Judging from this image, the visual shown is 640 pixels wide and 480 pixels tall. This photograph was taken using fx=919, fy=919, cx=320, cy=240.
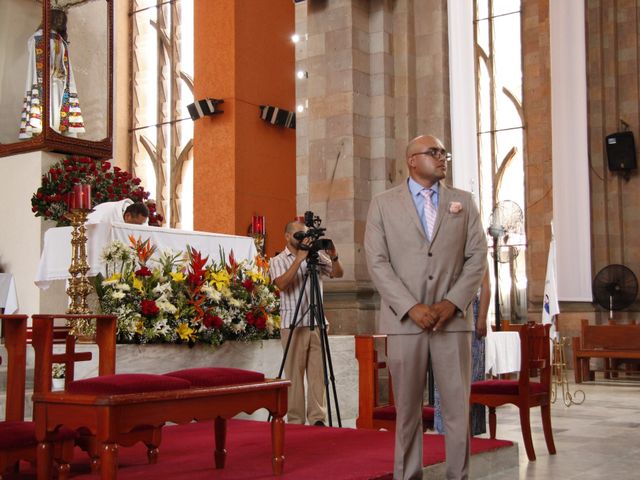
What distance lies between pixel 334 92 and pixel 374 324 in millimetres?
2422

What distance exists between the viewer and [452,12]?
23.6 ft

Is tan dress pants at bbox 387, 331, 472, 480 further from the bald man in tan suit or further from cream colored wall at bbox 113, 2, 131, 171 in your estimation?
cream colored wall at bbox 113, 2, 131, 171

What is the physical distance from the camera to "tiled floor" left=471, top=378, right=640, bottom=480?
5.23 meters

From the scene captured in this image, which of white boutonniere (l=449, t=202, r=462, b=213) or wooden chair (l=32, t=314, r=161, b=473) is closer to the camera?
white boutonniere (l=449, t=202, r=462, b=213)

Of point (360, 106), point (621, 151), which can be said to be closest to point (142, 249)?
point (360, 106)

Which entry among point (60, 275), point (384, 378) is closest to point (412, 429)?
point (60, 275)

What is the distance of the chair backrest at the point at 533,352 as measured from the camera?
225 inches

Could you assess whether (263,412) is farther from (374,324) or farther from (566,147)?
(566,147)

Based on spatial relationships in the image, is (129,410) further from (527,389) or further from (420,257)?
(527,389)

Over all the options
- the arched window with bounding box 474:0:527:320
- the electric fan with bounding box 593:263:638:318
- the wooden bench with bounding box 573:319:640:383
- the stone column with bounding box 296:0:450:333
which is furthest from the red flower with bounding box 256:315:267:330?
the arched window with bounding box 474:0:527:320

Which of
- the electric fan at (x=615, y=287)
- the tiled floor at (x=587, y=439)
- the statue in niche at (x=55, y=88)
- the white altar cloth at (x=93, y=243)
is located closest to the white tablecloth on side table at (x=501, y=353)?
the tiled floor at (x=587, y=439)

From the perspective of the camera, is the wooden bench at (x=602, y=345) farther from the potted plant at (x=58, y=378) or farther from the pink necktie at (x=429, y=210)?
the pink necktie at (x=429, y=210)

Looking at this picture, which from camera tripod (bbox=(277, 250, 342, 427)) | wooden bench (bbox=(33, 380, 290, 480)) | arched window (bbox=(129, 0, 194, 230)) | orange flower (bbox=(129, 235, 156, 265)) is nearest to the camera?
wooden bench (bbox=(33, 380, 290, 480))

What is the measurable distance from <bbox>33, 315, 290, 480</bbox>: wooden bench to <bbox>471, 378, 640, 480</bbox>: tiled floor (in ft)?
4.97
